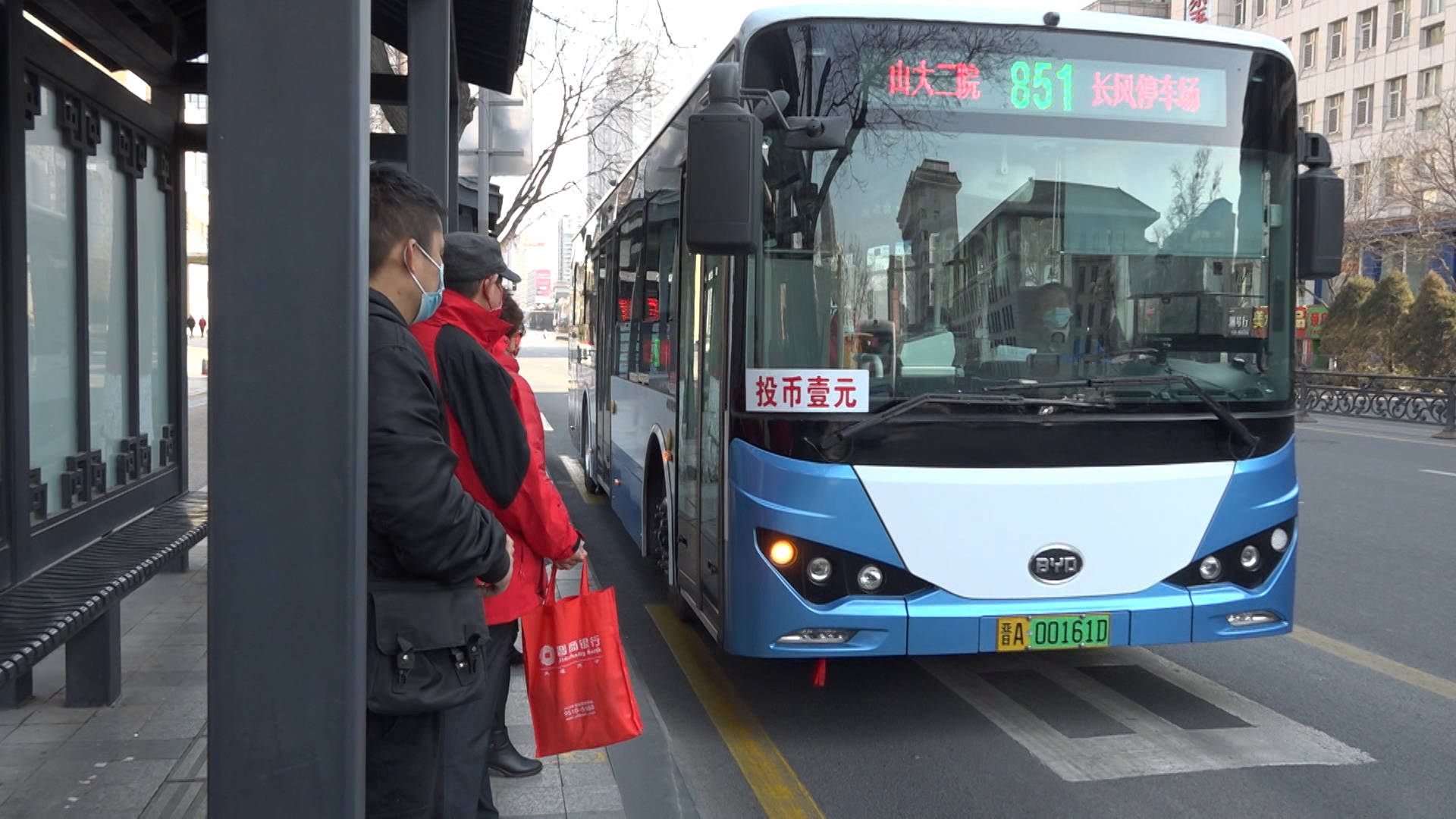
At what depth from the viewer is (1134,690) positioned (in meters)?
6.28

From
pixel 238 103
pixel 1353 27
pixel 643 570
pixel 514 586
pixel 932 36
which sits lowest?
pixel 643 570

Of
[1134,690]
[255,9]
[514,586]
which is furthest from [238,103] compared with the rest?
[1134,690]

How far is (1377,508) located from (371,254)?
12019 mm

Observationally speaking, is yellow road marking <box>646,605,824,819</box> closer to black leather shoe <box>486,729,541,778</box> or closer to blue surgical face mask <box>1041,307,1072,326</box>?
black leather shoe <box>486,729,541,778</box>

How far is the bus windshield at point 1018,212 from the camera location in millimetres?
5355

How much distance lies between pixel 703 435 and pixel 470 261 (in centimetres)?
259

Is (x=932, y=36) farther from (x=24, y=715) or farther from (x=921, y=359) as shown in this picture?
(x=24, y=715)

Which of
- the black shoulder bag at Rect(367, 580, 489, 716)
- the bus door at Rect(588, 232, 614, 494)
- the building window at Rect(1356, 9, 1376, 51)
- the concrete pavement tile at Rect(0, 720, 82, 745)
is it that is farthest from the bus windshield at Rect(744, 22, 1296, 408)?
the building window at Rect(1356, 9, 1376, 51)

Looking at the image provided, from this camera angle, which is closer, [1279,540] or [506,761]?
[506,761]

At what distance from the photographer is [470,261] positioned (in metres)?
3.71

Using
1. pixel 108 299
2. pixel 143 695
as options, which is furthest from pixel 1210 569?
pixel 108 299

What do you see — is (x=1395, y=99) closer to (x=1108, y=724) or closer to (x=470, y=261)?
(x=1108, y=724)

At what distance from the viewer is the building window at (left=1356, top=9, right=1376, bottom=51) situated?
53844 millimetres

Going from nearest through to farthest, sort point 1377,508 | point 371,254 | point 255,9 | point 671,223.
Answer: point 255,9 → point 371,254 → point 671,223 → point 1377,508
